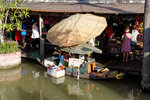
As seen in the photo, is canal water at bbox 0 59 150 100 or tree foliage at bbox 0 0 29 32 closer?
canal water at bbox 0 59 150 100

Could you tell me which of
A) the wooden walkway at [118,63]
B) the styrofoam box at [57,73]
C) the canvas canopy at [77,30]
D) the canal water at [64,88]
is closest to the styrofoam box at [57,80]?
the canal water at [64,88]

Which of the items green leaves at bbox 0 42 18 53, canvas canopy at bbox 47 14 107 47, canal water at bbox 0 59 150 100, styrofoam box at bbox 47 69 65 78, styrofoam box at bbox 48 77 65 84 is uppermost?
canvas canopy at bbox 47 14 107 47

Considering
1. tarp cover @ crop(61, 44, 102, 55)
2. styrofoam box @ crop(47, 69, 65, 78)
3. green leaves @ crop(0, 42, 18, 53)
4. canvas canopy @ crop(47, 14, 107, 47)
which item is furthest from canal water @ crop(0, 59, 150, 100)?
canvas canopy @ crop(47, 14, 107, 47)

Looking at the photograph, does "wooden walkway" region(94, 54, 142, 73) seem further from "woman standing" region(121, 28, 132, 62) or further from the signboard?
the signboard

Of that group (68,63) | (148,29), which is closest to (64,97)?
(68,63)

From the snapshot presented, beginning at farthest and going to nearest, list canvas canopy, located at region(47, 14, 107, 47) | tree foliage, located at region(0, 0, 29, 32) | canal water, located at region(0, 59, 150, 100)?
tree foliage, located at region(0, 0, 29, 32) → canvas canopy, located at region(47, 14, 107, 47) → canal water, located at region(0, 59, 150, 100)

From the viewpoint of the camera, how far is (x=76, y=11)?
10.6 metres

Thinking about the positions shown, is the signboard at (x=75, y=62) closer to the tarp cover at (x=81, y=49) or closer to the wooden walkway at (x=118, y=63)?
the tarp cover at (x=81, y=49)

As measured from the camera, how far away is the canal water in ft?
28.0

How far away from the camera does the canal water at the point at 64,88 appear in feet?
28.0

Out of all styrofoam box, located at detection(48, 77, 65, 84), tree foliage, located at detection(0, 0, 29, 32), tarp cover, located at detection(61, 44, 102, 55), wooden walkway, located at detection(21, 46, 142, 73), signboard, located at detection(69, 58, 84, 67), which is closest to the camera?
tarp cover, located at detection(61, 44, 102, 55)

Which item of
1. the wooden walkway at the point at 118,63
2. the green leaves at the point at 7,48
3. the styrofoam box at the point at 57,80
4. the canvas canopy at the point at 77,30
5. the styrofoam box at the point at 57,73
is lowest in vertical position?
the styrofoam box at the point at 57,80

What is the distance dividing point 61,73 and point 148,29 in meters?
4.67

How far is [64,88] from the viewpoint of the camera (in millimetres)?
9406
